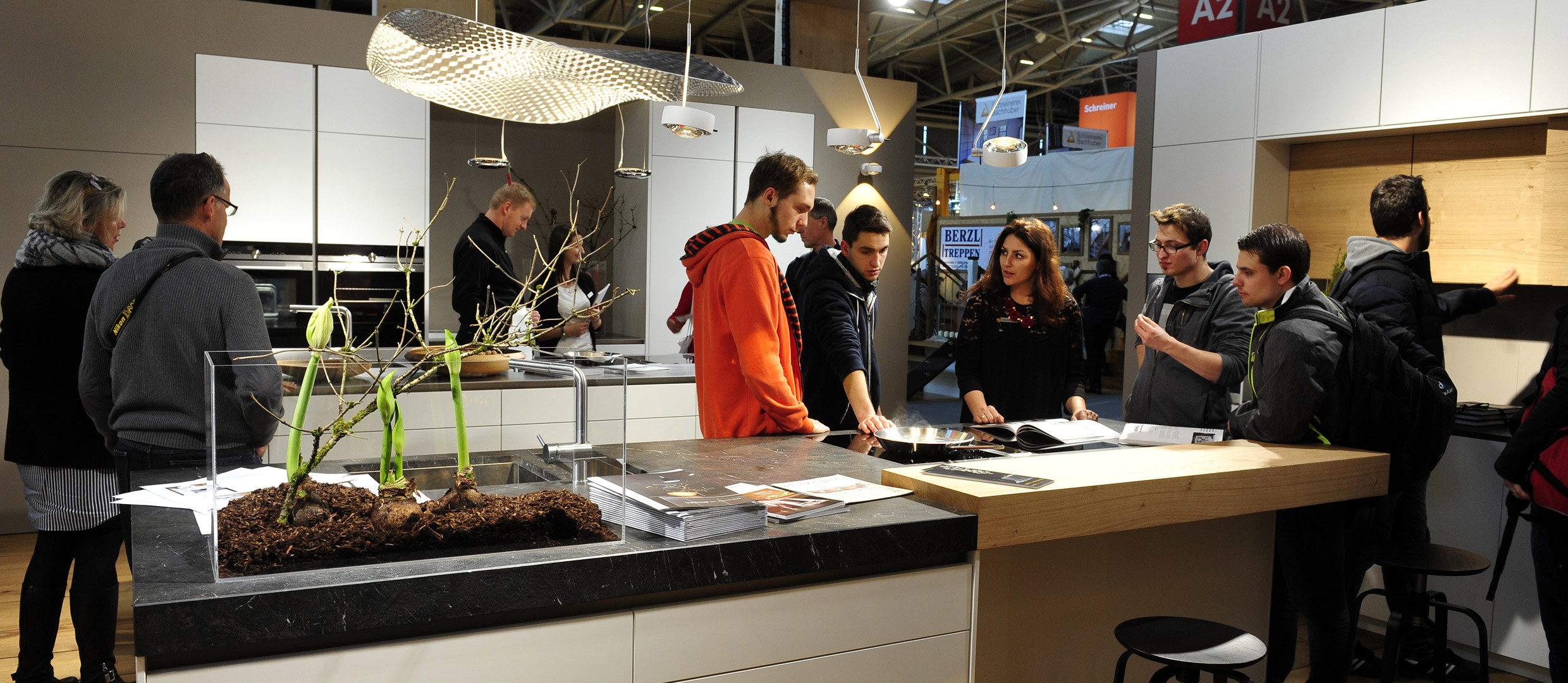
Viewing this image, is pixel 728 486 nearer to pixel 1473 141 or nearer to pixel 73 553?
pixel 73 553

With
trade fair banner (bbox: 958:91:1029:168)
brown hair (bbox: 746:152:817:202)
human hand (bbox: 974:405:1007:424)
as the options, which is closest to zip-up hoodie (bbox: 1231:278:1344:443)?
human hand (bbox: 974:405:1007:424)

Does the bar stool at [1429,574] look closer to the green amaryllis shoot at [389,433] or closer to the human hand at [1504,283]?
the human hand at [1504,283]

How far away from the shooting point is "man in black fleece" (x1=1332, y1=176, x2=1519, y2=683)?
3293mm

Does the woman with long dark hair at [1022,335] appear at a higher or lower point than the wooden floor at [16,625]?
higher

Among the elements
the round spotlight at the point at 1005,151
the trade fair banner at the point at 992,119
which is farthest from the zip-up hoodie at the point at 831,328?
the trade fair banner at the point at 992,119

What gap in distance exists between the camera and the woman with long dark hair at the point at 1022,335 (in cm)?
330

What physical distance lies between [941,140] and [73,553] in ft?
47.9

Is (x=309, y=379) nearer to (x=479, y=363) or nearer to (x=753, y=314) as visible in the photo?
(x=479, y=363)

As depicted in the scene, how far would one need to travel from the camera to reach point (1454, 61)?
3.89m

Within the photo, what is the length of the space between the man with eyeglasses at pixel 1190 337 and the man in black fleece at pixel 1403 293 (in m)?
0.64

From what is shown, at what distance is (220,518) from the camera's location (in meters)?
1.37

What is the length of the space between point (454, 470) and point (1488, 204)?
4.31 meters

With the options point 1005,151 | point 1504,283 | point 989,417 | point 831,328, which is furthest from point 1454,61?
point 831,328

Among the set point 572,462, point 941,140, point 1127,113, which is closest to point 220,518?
point 572,462
